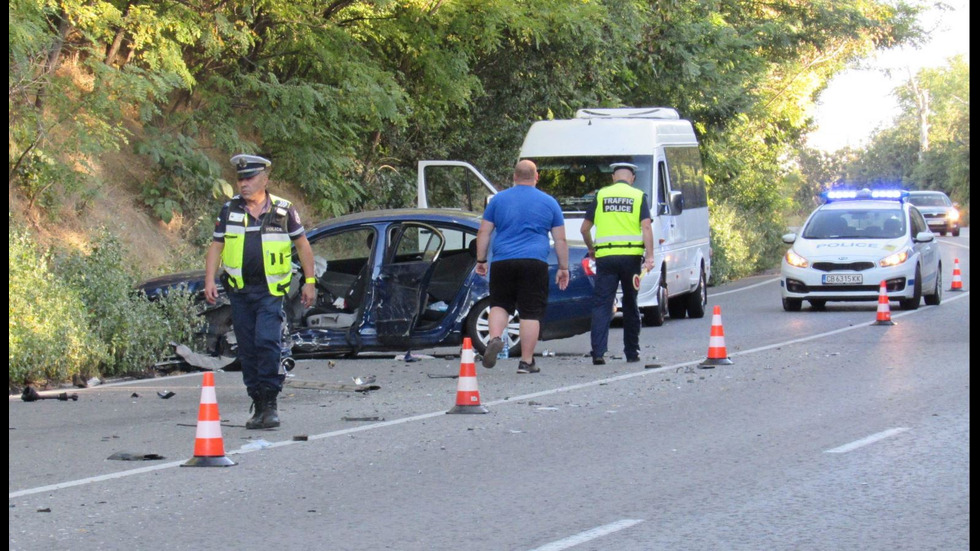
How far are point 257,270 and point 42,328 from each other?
137 inches

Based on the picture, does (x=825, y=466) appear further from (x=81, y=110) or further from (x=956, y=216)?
(x=956, y=216)

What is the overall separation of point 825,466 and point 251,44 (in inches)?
520

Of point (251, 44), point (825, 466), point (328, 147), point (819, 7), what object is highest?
point (819, 7)

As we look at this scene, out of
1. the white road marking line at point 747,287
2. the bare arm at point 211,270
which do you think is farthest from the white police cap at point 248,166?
the white road marking line at point 747,287

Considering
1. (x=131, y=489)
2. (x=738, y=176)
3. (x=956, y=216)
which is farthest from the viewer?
(x=956, y=216)

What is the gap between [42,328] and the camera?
1237cm

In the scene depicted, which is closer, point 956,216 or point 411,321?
point 411,321

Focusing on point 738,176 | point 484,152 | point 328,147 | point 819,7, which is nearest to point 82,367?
point 328,147

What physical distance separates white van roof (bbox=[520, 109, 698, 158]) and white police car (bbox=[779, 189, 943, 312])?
2.99 meters

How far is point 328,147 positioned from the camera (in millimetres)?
21156

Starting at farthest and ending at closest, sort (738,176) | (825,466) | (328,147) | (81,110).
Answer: (738,176), (328,147), (81,110), (825,466)

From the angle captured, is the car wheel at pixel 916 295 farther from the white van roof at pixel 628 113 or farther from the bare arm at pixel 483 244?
the bare arm at pixel 483 244

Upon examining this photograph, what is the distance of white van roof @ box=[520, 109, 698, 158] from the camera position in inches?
746

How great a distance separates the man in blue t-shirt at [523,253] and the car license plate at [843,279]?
855cm
